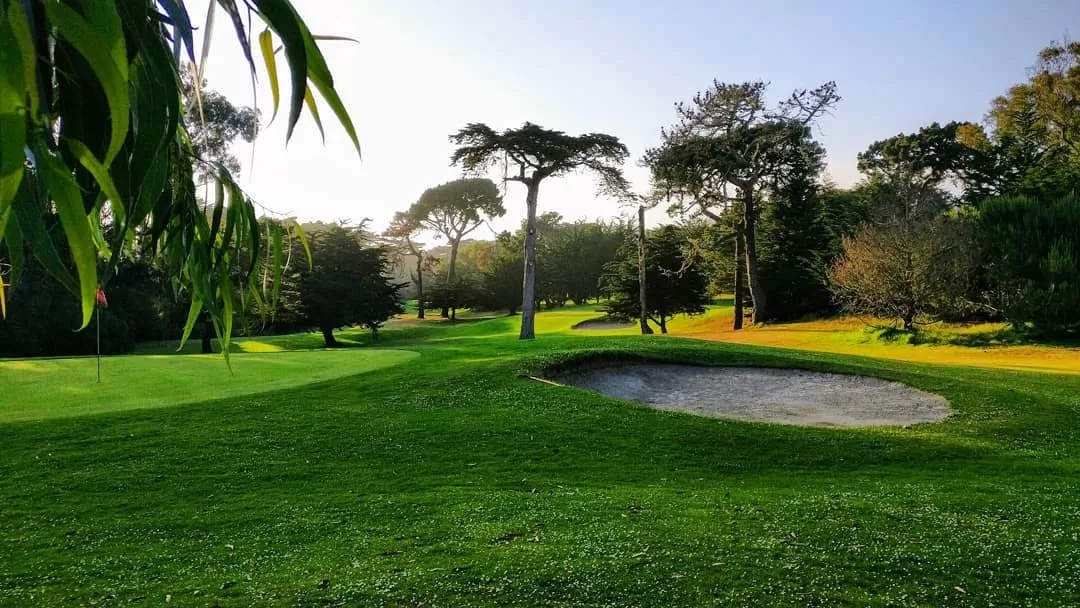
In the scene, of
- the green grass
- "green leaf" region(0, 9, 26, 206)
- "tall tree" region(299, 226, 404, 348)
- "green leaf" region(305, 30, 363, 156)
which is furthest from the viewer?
"tall tree" region(299, 226, 404, 348)

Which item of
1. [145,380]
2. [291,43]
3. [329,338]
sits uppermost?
[291,43]

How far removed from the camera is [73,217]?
108 cm

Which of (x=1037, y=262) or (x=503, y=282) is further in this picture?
(x=503, y=282)

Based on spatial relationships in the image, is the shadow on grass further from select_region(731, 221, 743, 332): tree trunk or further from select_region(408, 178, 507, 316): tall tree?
select_region(408, 178, 507, 316): tall tree

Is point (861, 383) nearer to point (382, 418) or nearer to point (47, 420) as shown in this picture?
point (382, 418)

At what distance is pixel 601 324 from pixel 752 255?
10521 millimetres

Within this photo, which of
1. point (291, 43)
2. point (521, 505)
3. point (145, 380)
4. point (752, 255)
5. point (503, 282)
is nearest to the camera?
point (291, 43)

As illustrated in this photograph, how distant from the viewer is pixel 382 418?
827cm

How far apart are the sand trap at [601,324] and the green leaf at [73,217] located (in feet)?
117

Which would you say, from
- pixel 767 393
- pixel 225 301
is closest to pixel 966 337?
pixel 767 393

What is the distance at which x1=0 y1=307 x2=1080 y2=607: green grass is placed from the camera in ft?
12.1

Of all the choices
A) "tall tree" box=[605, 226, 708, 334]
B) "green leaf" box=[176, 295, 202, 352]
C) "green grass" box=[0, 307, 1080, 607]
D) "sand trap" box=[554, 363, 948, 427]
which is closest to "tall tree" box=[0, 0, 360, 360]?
"green leaf" box=[176, 295, 202, 352]

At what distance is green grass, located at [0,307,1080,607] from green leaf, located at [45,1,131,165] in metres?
3.08

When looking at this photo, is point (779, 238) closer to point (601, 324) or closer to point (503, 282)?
point (601, 324)
